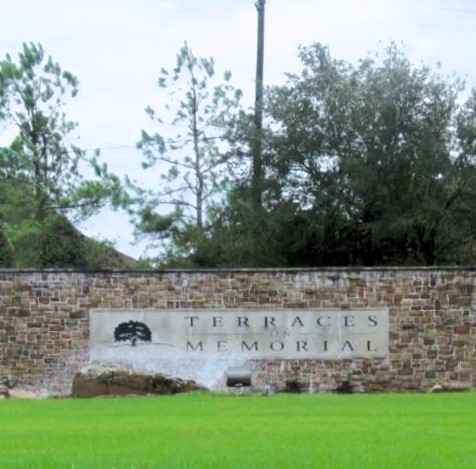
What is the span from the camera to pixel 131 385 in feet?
74.4

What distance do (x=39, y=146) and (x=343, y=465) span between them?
2982 cm

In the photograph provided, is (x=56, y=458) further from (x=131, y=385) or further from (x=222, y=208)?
(x=222, y=208)

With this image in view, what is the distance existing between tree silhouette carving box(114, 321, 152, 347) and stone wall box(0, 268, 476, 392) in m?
0.45

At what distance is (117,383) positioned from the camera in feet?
74.1

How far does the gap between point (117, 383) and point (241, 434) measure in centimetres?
958

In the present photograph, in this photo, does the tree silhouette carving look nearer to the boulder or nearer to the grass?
the boulder

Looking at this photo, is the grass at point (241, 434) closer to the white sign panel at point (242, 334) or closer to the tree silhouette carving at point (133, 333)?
the white sign panel at point (242, 334)

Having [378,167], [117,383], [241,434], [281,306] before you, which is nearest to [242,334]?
[281,306]

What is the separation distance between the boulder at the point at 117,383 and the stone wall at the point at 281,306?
2.96 metres

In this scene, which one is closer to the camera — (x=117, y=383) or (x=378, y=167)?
(x=117, y=383)

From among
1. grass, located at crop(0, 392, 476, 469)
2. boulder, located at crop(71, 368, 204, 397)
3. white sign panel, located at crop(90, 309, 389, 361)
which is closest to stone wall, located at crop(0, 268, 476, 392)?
white sign panel, located at crop(90, 309, 389, 361)

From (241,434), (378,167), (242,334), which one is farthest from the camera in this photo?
(378,167)

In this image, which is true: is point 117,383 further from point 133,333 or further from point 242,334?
point 242,334

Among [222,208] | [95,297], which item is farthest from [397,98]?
[95,297]
